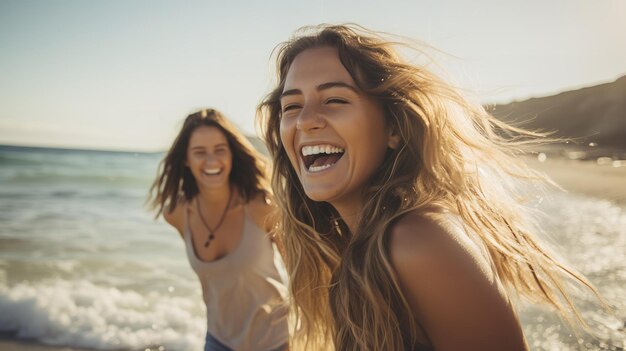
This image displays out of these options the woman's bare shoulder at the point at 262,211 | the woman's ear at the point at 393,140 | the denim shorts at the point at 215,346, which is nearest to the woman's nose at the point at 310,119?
the woman's ear at the point at 393,140

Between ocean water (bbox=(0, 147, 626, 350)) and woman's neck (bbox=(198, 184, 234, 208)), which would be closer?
woman's neck (bbox=(198, 184, 234, 208))

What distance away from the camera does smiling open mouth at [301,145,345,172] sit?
2.30 meters

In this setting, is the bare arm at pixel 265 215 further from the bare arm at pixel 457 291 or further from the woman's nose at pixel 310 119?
the bare arm at pixel 457 291

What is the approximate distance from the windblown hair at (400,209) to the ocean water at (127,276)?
5.91 ft

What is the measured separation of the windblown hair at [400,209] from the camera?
195 centimetres

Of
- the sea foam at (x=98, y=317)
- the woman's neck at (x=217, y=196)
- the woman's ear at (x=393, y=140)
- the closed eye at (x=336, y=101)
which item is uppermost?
the closed eye at (x=336, y=101)

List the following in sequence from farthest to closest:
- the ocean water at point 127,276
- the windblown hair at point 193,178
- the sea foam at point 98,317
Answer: the sea foam at point 98,317, the ocean water at point 127,276, the windblown hair at point 193,178

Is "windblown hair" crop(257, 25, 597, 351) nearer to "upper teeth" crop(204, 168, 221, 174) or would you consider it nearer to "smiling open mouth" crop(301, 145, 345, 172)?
"smiling open mouth" crop(301, 145, 345, 172)

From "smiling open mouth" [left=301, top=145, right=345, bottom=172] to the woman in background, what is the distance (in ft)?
5.53

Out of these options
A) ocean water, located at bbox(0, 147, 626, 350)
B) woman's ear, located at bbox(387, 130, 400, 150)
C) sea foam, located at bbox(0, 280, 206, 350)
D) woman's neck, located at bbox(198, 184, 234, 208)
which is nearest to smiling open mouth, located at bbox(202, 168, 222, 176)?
woman's neck, located at bbox(198, 184, 234, 208)

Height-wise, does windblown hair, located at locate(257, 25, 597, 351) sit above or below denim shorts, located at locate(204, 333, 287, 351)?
above

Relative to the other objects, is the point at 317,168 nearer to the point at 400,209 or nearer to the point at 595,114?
the point at 400,209

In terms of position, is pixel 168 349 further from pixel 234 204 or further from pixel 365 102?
pixel 365 102

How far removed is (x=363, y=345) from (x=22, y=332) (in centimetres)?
601
